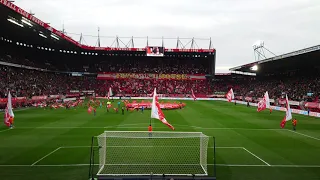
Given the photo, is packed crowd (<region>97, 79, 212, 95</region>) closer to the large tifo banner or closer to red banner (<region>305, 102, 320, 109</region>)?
the large tifo banner

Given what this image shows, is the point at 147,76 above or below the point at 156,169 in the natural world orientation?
above

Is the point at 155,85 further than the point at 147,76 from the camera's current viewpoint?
No

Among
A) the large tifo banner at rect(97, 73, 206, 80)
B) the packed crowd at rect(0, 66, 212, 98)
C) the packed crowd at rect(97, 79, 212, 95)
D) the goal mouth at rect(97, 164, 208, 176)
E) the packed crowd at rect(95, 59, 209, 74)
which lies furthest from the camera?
the packed crowd at rect(95, 59, 209, 74)

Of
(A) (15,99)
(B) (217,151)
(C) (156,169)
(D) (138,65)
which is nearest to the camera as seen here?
(C) (156,169)

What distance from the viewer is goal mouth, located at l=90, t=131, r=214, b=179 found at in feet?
40.5

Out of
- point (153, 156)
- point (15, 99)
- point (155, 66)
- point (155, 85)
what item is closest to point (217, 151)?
point (153, 156)

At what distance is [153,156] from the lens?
50.3 ft

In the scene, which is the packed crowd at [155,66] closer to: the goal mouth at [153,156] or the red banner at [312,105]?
the red banner at [312,105]

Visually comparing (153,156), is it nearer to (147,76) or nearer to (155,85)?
(155,85)

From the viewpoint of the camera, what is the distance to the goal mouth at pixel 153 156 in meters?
12.3

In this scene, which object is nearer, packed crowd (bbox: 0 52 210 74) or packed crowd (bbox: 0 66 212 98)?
packed crowd (bbox: 0 66 212 98)

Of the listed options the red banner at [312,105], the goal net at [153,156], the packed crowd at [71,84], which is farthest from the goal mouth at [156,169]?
the packed crowd at [71,84]

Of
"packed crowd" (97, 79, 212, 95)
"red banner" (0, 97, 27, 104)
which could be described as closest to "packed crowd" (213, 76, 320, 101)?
"packed crowd" (97, 79, 212, 95)

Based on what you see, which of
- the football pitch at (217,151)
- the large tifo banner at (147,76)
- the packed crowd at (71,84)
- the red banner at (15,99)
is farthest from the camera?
the large tifo banner at (147,76)
